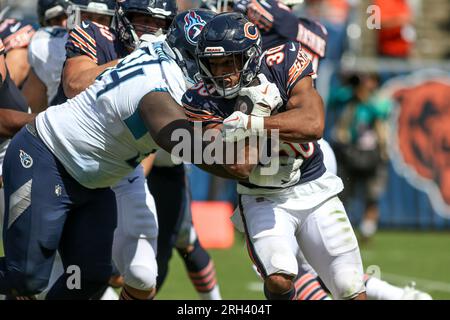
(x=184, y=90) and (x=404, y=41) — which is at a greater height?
(x=184, y=90)

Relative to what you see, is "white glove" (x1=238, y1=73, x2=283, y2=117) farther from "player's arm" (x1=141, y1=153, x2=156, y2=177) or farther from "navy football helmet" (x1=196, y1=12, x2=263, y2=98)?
"player's arm" (x1=141, y1=153, x2=156, y2=177)

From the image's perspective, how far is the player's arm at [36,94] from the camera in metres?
6.16

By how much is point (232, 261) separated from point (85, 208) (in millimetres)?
4276

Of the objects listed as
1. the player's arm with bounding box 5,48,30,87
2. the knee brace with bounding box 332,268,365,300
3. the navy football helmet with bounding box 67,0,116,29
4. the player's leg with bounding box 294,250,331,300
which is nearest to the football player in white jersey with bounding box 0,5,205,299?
the navy football helmet with bounding box 67,0,116,29

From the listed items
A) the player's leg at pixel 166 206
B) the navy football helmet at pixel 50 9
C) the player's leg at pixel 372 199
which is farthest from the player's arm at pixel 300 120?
the player's leg at pixel 372 199

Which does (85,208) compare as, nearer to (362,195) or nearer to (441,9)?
(362,195)

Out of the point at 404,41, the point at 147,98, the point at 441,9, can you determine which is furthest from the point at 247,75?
the point at 441,9

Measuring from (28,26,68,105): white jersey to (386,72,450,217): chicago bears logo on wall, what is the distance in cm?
630

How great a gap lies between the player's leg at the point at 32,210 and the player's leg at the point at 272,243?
979 millimetres

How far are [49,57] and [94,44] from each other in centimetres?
63

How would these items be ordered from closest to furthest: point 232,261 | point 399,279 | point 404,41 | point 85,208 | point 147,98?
point 147,98, point 85,208, point 399,279, point 232,261, point 404,41

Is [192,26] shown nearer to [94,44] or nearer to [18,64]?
[94,44]

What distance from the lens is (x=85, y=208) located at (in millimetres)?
5227

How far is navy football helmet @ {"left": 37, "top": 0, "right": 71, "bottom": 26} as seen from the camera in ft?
20.5
